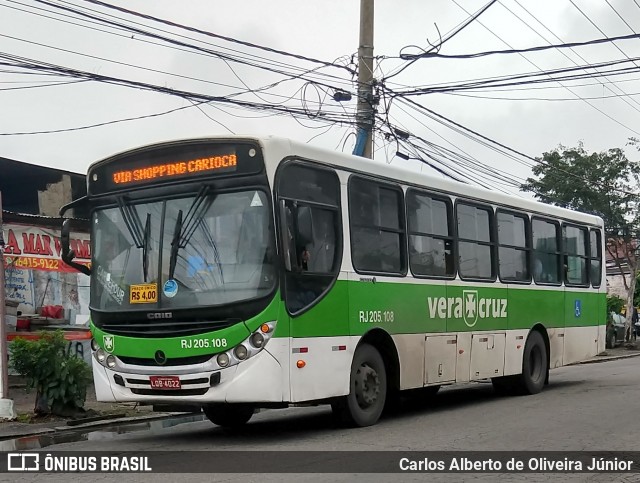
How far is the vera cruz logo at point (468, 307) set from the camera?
39.7 ft

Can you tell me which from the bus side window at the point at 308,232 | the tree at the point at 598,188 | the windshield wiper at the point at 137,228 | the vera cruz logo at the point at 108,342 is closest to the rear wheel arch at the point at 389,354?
the bus side window at the point at 308,232

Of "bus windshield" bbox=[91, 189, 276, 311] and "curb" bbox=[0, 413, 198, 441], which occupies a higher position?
"bus windshield" bbox=[91, 189, 276, 311]

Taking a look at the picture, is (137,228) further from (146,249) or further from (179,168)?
(179,168)

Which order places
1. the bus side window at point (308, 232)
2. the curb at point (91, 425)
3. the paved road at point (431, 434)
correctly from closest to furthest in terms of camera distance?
1. the paved road at point (431, 434)
2. the bus side window at point (308, 232)
3. the curb at point (91, 425)

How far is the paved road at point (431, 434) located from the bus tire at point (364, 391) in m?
0.19

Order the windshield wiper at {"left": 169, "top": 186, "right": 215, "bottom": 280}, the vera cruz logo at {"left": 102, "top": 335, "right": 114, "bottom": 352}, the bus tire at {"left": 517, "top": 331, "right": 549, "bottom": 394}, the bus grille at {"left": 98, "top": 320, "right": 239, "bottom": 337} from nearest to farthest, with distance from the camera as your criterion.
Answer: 1. the bus grille at {"left": 98, "top": 320, "right": 239, "bottom": 337}
2. the windshield wiper at {"left": 169, "top": 186, "right": 215, "bottom": 280}
3. the vera cruz logo at {"left": 102, "top": 335, "right": 114, "bottom": 352}
4. the bus tire at {"left": 517, "top": 331, "right": 549, "bottom": 394}

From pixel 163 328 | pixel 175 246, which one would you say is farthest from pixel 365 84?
pixel 163 328

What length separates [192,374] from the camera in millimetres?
9047

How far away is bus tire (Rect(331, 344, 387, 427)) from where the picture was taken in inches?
400

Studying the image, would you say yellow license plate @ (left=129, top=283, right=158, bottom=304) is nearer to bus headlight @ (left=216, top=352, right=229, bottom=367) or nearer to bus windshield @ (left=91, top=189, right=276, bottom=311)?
bus windshield @ (left=91, top=189, right=276, bottom=311)

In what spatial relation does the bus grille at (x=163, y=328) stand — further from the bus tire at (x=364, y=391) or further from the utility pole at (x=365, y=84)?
the utility pole at (x=365, y=84)

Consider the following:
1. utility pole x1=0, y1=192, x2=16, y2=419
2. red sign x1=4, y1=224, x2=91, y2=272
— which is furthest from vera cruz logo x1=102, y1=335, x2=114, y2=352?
red sign x1=4, y1=224, x2=91, y2=272

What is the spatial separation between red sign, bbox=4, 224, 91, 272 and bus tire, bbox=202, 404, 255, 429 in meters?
5.25

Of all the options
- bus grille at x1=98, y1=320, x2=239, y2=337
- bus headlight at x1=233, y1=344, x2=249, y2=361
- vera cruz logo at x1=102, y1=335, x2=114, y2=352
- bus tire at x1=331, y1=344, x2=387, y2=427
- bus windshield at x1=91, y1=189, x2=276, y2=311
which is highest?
bus windshield at x1=91, y1=189, x2=276, y2=311
